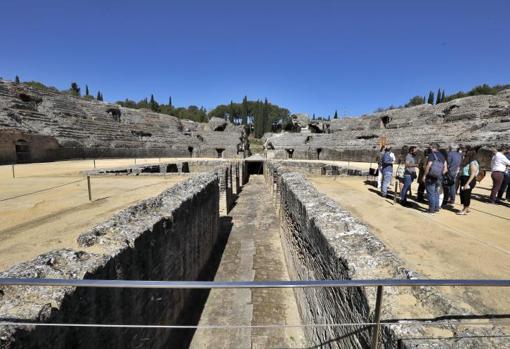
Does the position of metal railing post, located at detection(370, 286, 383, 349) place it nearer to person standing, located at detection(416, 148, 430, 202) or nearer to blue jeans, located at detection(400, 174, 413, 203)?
blue jeans, located at detection(400, 174, 413, 203)

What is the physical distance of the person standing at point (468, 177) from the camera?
5957mm

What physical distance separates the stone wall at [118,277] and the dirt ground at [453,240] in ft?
11.9

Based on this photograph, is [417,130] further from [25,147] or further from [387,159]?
[25,147]

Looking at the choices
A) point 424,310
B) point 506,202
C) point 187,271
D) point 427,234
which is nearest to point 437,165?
point 427,234

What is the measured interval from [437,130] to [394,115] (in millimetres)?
11446

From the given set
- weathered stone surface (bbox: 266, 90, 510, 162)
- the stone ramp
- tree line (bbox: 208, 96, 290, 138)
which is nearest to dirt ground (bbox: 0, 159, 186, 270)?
the stone ramp

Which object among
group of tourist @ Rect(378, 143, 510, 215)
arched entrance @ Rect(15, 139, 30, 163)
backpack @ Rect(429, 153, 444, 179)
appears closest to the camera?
backpack @ Rect(429, 153, 444, 179)

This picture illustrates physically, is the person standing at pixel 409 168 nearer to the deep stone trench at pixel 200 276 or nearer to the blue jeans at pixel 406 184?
the blue jeans at pixel 406 184

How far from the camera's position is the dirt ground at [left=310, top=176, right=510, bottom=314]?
2.97 meters

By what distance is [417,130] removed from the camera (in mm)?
25984

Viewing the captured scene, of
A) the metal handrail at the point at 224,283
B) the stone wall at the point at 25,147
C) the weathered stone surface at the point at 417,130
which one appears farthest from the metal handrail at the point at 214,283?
the stone wall at the point at 25,147

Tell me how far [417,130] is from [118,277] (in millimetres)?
29420

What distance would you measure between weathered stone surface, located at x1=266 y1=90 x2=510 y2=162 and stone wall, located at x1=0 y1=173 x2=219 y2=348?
18.9 metres

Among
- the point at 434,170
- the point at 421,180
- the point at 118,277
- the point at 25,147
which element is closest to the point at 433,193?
the point at 434,170
